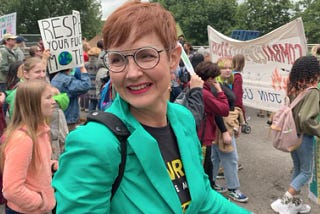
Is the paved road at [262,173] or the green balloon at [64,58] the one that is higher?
the green balloon at [64,58]

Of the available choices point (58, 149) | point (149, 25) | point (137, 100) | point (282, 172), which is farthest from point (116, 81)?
point (282, 172)

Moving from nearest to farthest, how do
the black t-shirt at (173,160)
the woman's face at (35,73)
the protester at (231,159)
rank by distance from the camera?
the black t-shirt at (173,160)
the woman's face at (35,73)
the protester at (231,159)

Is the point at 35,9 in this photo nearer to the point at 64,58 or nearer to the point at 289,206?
the point at 64,58

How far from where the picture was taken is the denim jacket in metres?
4.95

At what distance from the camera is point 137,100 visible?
4.36 ft

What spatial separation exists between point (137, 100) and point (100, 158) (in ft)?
0.97

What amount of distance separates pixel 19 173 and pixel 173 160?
1.40m

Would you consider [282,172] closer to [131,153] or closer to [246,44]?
[246,44]

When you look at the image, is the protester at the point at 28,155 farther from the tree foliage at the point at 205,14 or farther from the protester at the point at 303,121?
the tree foliage at the point at 205,14

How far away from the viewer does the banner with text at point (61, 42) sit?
5039mm

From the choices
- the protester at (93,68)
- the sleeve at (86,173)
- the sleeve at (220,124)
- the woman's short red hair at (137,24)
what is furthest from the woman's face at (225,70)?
the sleeve at (86,173)

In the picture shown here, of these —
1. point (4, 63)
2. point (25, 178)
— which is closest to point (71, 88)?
point (25, 178)

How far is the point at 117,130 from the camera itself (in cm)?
120

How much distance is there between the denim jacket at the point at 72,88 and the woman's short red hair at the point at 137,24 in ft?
12.2
